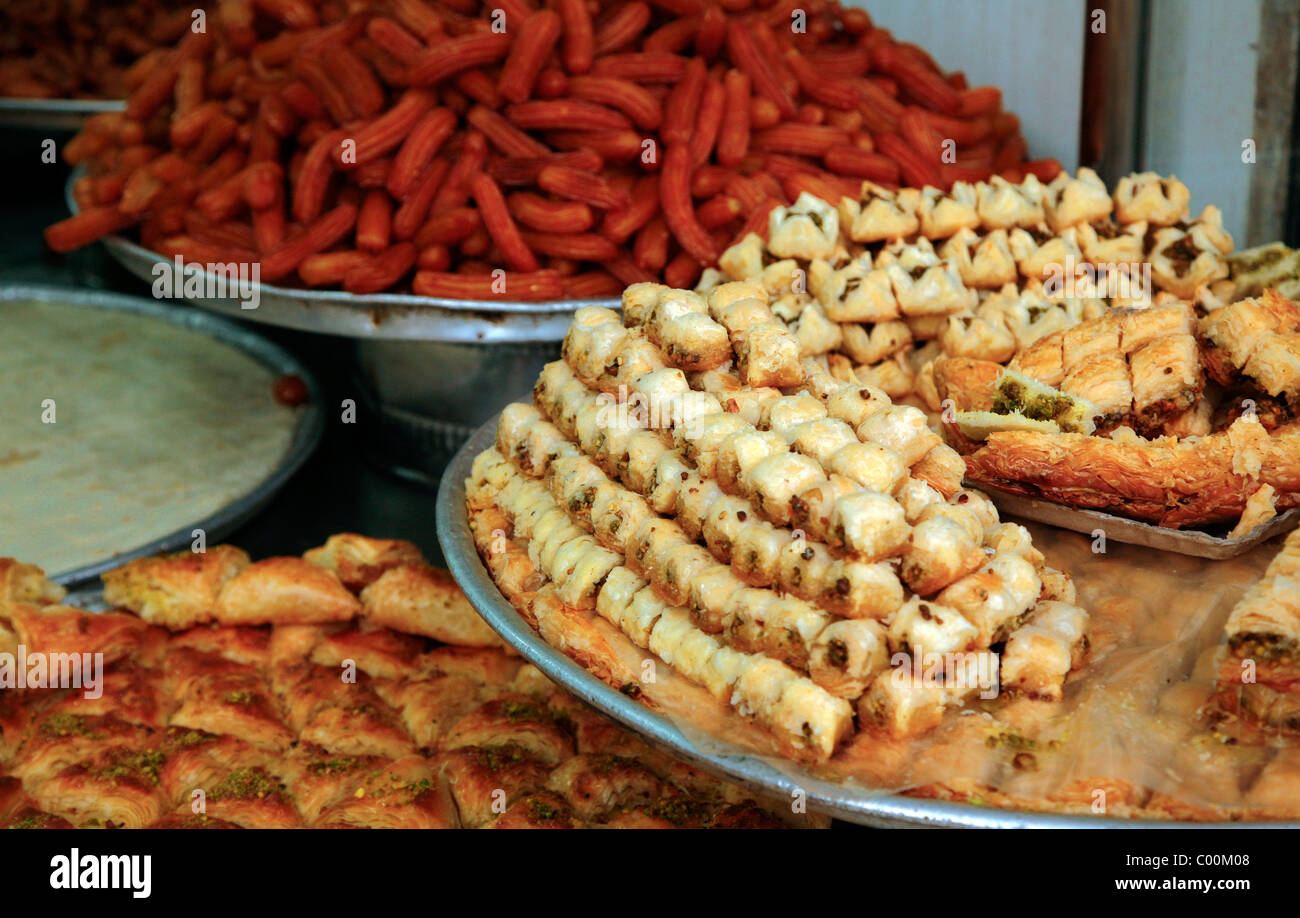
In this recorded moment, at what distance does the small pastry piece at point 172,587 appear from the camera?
2.87m

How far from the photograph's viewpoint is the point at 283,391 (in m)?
4.48

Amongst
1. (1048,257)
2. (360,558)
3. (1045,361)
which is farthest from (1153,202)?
(360,558)

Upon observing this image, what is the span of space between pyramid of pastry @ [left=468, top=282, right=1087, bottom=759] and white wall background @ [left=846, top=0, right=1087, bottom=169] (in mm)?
2649

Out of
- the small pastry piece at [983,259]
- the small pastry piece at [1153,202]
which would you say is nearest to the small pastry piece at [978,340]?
the small pastry piece at [983,259]

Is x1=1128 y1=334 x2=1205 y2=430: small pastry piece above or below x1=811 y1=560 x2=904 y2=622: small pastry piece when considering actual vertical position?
above

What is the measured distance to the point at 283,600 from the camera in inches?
112

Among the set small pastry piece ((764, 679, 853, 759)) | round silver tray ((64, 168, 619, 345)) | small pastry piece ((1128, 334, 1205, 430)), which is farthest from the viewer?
round silver tray ((64, 168, 619, 345))

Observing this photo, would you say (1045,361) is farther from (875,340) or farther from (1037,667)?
(1037,667)

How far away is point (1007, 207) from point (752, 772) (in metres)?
1.72

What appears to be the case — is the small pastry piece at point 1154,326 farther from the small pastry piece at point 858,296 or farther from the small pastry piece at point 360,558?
the small pastry piece at point 360,558

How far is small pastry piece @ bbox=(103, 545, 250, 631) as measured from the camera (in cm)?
287

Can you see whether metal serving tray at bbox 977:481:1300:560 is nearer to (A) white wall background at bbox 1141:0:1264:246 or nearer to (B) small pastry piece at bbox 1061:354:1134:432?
(B) small pastry piece at bbox 1061:354:1134:432

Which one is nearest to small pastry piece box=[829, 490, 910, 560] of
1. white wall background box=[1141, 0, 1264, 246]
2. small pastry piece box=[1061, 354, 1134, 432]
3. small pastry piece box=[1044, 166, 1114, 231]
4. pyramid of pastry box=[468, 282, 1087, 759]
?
pyramid of pastry box=[468, 282, 1087, 759]
